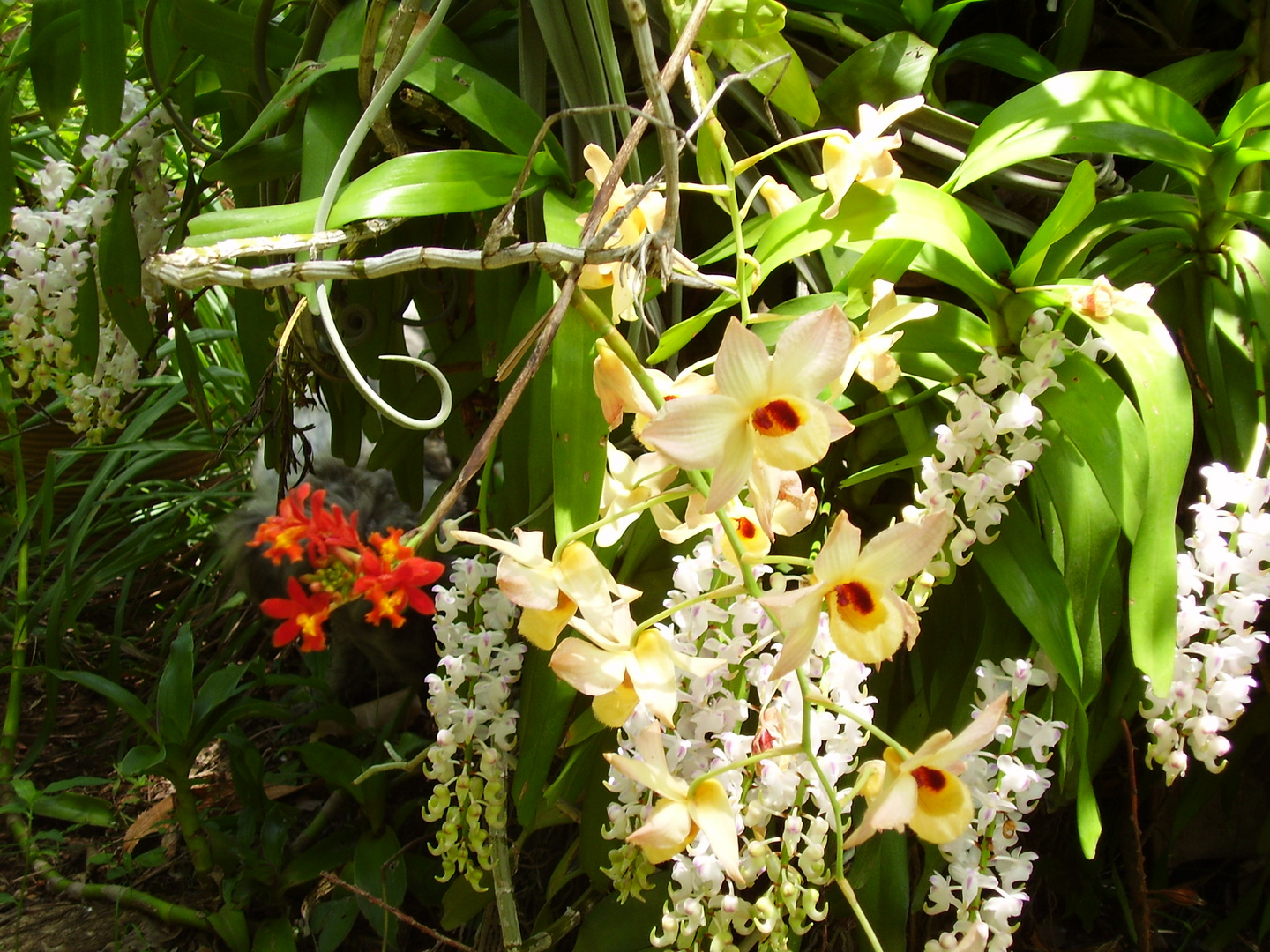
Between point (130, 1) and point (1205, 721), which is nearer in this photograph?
point (1205, 721)

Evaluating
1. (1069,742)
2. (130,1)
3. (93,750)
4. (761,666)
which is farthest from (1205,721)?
(93,750)

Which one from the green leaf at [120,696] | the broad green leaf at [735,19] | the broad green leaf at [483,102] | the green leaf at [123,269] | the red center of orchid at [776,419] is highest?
the broad green leaf at [735,19]

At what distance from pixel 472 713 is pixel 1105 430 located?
47cm

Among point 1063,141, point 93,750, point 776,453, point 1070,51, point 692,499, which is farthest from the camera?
point 93,750

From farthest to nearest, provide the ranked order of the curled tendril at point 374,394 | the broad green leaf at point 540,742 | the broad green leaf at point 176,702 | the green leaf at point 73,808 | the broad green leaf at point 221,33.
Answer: the green leaf at point 73,808 < the broad green leaf at point 176,702 < the broad green leaf at point 221,33 < the broad green leaf at point 540,742 < the curled tendril at point 374,394

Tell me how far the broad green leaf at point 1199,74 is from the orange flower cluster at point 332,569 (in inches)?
30.8

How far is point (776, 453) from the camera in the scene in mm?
374

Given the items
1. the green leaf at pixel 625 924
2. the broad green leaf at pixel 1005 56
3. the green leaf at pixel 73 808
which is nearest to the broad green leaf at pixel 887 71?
the broad green leaf at pixel 1005 56

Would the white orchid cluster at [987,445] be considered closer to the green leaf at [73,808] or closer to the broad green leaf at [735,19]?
the broad green leaf at [735,19]

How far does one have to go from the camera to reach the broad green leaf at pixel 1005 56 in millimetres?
764

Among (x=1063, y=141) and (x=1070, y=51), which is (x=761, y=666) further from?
(x=1070, y=51)

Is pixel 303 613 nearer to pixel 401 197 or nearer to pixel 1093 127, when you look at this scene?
pixel 401 197

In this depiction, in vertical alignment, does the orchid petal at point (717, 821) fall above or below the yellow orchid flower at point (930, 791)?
below

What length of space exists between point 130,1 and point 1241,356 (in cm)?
111
